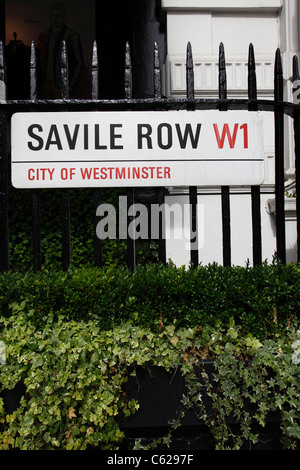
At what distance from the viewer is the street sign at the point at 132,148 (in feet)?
9.07

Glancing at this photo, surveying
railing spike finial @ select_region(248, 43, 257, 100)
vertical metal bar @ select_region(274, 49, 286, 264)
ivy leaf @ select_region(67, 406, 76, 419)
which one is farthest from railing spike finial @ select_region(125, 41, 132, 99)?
ivy leaf @ select_region(67, 406, 76, 419)

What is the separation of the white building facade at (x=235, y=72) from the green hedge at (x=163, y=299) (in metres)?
1.68

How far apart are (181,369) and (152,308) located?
0.42 m

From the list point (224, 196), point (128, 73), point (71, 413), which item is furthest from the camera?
point (224, 196)

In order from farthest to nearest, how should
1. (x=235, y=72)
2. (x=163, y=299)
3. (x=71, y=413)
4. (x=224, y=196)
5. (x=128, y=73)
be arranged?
1. (x=235, y=72)
2. (x=224, y=196)
3. (x=128, y=73)
4. (x=163, y=299)
5. (x=71, y=413)

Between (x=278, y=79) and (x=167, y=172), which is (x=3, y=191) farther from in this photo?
(x=278, y=79)

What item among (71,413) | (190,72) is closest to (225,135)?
(190,72)

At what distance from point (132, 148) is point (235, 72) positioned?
2346 mm

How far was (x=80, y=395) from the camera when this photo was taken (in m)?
2.19

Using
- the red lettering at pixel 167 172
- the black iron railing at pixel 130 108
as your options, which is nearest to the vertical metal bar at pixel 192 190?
the black iron railing at pixel 130 108

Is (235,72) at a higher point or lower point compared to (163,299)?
higher

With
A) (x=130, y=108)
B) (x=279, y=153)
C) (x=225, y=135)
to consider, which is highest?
(x=130, y=108)

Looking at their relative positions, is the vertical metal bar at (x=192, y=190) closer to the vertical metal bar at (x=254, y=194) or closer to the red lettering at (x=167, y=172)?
the red lettering at (x=167, y=172)

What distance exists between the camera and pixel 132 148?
9.14 feet
